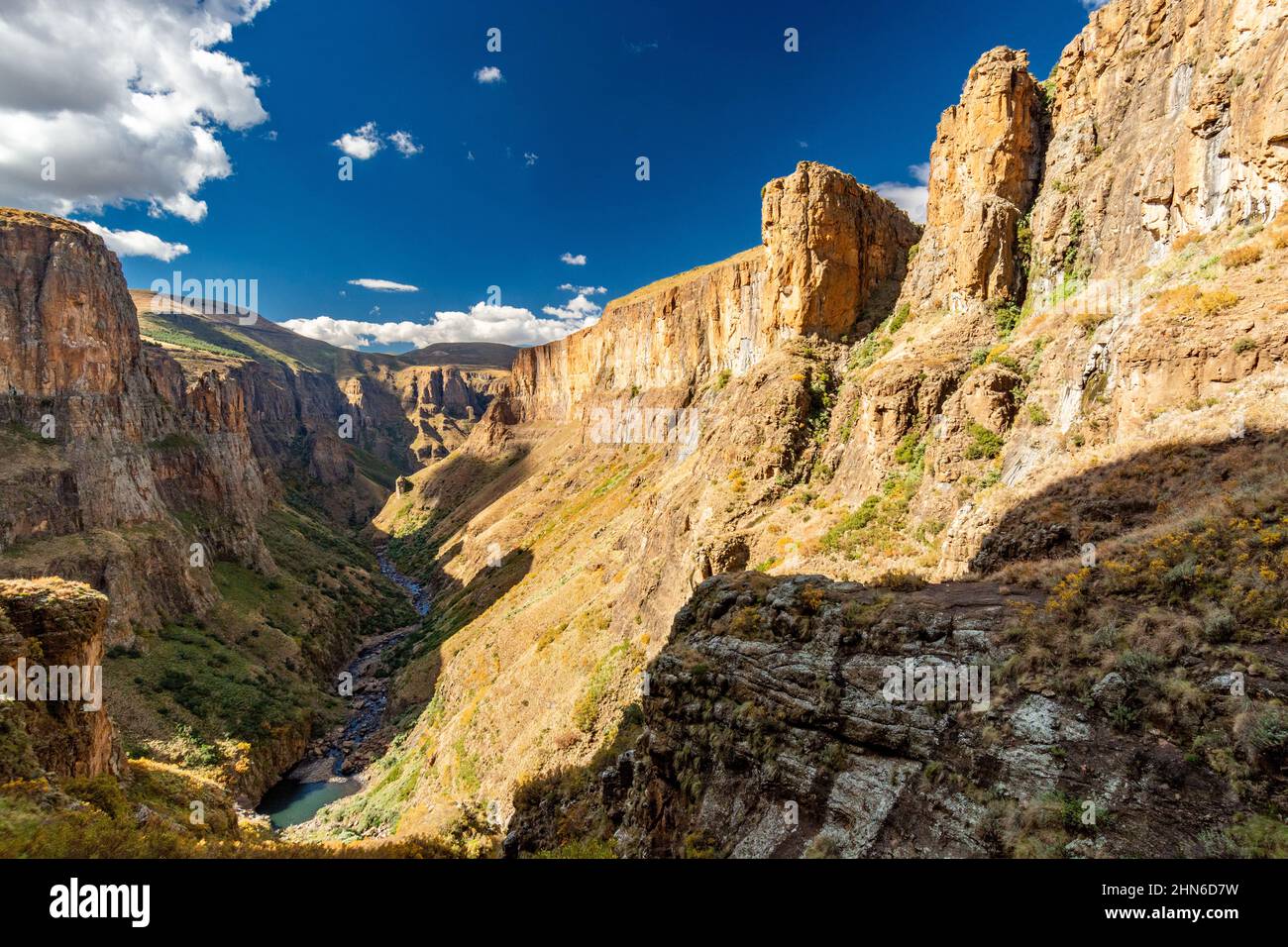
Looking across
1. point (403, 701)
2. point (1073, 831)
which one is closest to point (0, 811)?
point (1073, 831)

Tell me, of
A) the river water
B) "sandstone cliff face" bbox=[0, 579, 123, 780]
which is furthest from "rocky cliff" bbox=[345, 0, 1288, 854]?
"sandstone cliff face" bbox=[0, 579, 123, 780]

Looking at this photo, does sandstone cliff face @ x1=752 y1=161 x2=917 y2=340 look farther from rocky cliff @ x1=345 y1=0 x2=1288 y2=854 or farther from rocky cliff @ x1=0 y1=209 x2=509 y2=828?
rocky cliff @ x1=0 y1=209 x2=509 y2=828

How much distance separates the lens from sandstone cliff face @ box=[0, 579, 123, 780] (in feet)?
47.3

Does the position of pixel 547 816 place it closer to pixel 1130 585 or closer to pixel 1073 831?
pixel 1073 831

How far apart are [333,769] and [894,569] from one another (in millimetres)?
45343

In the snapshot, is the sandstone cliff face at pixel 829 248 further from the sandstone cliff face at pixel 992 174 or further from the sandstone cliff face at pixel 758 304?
the sandstone cliff face at pixel 992 174

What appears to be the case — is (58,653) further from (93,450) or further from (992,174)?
(93,450)

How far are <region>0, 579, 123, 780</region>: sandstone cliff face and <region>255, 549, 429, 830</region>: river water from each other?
2428cm

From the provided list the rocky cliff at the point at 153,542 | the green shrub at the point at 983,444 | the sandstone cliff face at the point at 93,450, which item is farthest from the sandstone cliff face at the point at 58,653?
the sandstone cliff face at the point at 93,450

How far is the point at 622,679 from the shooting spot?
24.4 m

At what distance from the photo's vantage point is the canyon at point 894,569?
25.8 ft

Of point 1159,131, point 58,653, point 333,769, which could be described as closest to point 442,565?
point 333,769

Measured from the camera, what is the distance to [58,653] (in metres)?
15.9
